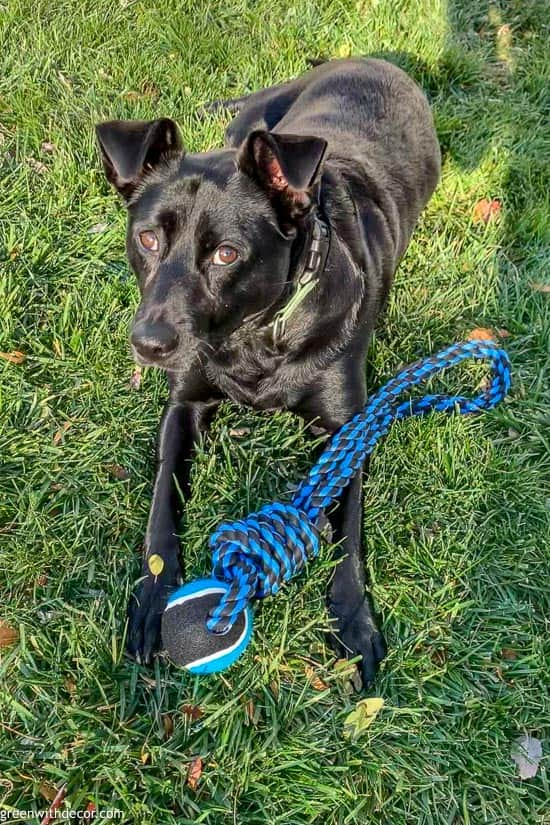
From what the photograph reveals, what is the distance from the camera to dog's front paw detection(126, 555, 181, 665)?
7.11 feet

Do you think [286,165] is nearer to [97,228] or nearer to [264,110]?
[97,228]

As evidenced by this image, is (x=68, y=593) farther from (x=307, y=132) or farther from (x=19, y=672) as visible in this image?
(x=307, y=132)

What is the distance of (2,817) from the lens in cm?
181

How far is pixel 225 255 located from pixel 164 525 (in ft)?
3.09

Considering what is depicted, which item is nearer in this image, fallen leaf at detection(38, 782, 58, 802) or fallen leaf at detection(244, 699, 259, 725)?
fallen leaf at detection(38, 782, 58, 802)

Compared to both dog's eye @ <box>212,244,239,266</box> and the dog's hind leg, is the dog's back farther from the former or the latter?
dog's eye @ <box>212,244,239,266</box>

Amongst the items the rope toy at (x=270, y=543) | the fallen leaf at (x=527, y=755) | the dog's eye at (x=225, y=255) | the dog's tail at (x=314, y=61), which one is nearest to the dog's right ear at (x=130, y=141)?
the dog's eye at (x=225, y=255)

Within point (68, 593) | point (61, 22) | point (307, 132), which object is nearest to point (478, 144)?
point (307, 132)

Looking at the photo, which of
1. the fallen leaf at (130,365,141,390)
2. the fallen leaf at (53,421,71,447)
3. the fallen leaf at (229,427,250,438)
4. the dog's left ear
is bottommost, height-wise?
the fallen leaf at (229,427,250,438)

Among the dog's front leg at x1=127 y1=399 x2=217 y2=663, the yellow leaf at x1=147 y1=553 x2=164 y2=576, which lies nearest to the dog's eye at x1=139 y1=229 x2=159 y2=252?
the dog's front leg at x1=127 y1=399 x2=217 y2=663

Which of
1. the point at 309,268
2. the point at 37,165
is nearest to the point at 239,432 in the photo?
the point at 309,268

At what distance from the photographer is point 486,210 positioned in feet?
12.0

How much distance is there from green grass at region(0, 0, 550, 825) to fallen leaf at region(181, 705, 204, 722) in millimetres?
24

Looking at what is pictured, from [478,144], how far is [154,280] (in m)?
2.59
